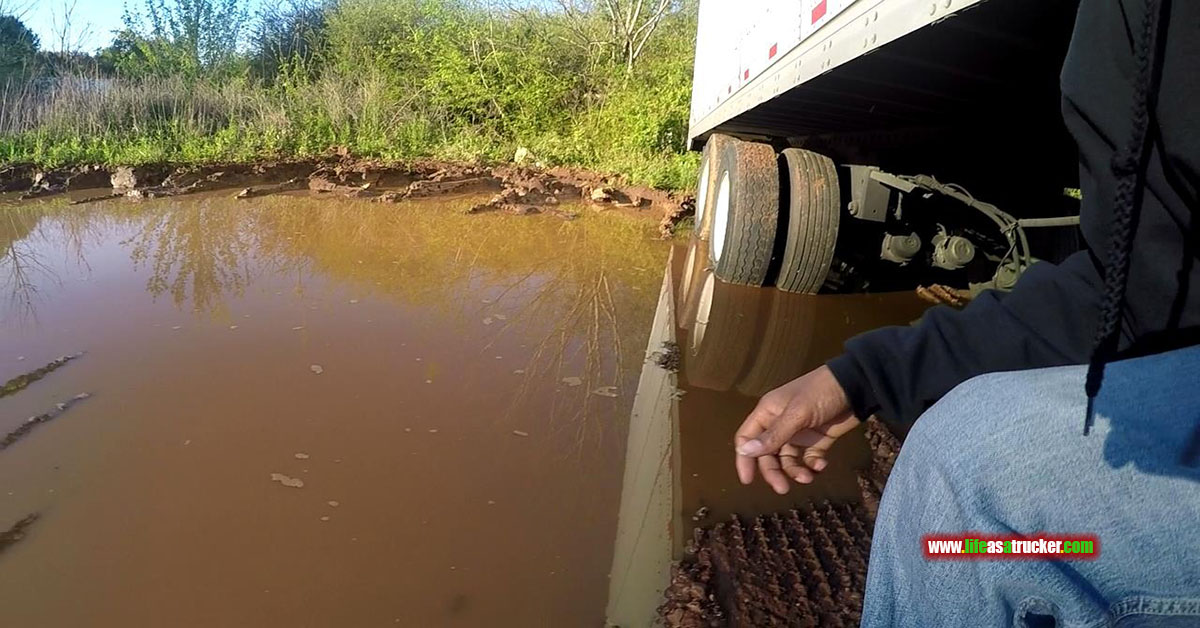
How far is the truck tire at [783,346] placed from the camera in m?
3.68

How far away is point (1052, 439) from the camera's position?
87 cm

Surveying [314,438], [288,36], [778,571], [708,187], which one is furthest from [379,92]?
[778,571]

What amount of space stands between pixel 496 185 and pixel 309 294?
5046 mm

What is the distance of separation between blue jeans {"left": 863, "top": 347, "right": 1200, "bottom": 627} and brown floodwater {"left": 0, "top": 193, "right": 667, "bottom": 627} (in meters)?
1.35

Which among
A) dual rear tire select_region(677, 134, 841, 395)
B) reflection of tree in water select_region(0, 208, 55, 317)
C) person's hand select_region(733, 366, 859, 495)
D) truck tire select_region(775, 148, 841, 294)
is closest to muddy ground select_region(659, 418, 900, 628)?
person's hand select_region(733, 366, 859, 495)

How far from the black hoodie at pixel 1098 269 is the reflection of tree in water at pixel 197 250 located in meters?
4.25

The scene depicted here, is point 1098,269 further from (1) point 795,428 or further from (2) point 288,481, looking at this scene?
(2) point 288,481

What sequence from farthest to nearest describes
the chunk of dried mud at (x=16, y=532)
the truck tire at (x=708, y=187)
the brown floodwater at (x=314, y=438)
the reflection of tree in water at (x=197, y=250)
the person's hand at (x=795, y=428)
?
the truck tire at (x=708, y=187), the reflection of tree in water at (x=197, y=250), the chunk of dried mud at (x=16, y=532), the brown floodwater at (x=314, y=438), the person's hand at (x=795, y=428)

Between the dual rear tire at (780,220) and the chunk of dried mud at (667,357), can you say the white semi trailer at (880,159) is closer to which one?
the dual rear tire at (780,220)

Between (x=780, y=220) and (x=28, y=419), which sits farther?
(x=780, y=220)

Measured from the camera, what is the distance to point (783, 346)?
413 centimetres

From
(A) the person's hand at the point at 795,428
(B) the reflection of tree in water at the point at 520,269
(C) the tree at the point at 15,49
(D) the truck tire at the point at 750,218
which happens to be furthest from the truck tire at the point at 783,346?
(C) the tree at the point at 15,49

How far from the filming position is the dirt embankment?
8203mm

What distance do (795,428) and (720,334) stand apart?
3.08 meters
